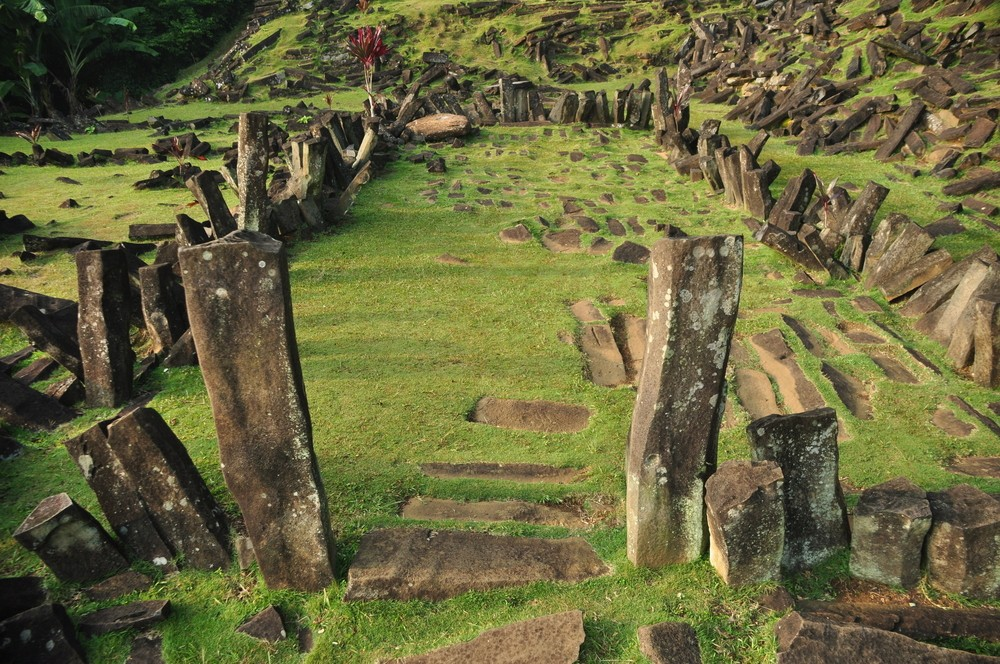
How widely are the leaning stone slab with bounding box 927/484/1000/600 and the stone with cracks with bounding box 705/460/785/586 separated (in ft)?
2.75

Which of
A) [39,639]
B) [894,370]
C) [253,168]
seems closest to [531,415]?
[894,370]

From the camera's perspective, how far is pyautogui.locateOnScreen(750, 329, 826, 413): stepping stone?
5.84 metres

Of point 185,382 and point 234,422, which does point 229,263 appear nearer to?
point 234,422

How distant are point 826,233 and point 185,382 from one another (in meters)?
7.74

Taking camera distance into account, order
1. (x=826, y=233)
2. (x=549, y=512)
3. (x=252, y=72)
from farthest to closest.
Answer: (x=252, y=72) < (x=826, y=233) < (x=549, y=512)

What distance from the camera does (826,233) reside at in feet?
27.4

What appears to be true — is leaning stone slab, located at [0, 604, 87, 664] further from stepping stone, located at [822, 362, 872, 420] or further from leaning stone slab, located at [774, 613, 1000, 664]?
stepping stone, located at [822, 362, 872, 420]

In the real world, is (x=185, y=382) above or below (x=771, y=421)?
below

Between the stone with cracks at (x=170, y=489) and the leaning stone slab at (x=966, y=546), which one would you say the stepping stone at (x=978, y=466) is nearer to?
the leaning stone slab at (x=966, y=546)

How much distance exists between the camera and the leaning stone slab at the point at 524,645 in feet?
10.9

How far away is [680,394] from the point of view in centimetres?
360

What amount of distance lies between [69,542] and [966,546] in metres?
5.02

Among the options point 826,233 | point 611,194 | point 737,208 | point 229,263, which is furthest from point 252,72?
point 229,263

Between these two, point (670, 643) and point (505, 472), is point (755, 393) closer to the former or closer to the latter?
point (505, 472)
